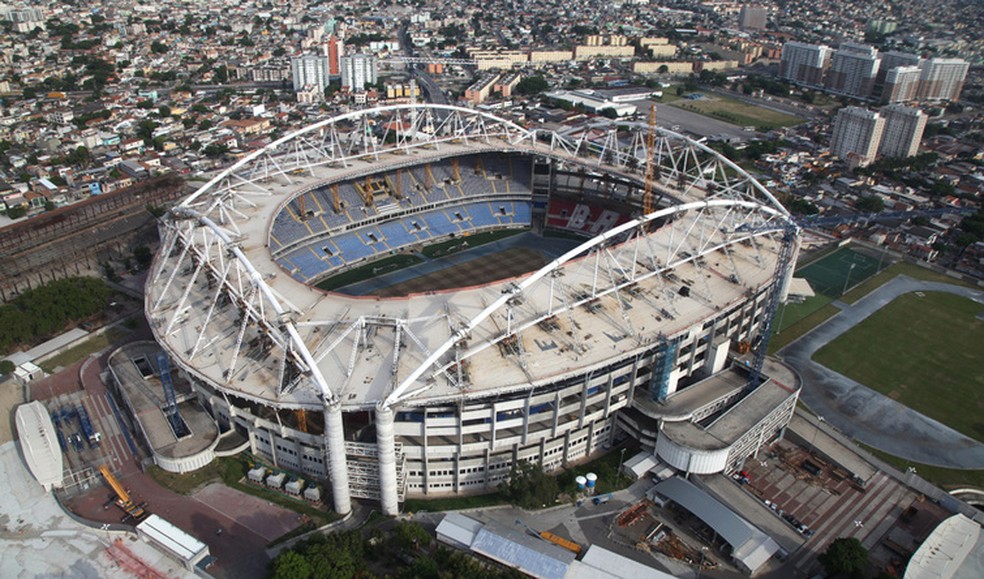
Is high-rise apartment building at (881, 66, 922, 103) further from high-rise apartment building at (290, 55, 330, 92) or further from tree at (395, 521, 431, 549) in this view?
tree at (395, 521, 431, 549)

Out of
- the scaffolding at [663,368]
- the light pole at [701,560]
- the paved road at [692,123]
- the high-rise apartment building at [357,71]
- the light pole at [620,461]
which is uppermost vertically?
the high-rise apartment building at [357,71]

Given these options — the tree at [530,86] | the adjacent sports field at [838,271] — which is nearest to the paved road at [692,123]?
the tree at [530,86]

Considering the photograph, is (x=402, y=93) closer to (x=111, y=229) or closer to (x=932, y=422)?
(x=111, y=229)

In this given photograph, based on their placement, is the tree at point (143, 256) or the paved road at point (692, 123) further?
the paved road at point (692, 123)

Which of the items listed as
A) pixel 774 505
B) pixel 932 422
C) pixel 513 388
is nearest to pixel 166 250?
pixel 513 388

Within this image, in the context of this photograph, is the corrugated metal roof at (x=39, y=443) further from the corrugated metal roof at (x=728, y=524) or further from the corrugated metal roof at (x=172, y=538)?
the corrugated metal roof at (x=728, y=524)

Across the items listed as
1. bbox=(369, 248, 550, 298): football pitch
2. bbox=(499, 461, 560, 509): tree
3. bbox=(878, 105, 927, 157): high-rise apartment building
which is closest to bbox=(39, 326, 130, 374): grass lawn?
bbox=(369, 248, 550, 298): football pitch

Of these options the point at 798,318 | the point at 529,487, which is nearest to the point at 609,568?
the point at 529,487
